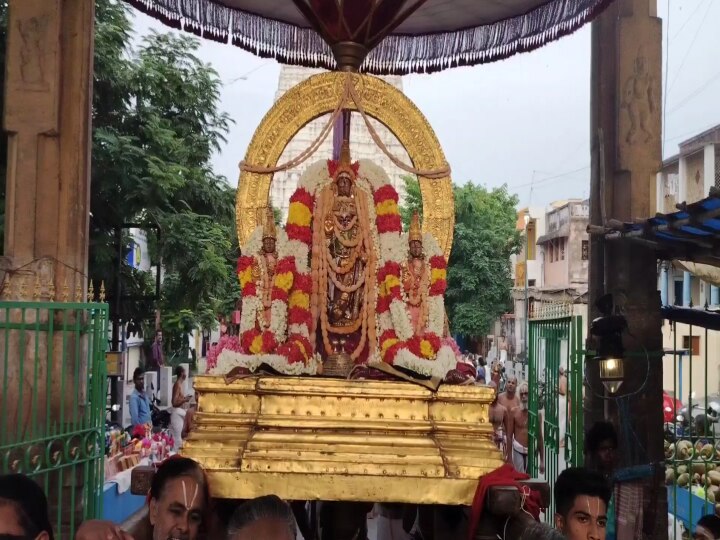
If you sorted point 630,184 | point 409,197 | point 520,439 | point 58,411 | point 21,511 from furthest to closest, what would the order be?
point 409,197, point 520,439, point 630,184, point 58,411, point 21,511

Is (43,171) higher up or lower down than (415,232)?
higher up

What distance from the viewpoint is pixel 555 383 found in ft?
22.6

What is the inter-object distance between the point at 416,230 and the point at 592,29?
4034 millimetres

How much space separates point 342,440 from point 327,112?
244 centimetres

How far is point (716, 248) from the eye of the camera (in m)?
5.34

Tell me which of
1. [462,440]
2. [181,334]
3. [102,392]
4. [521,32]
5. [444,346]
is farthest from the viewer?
[181,334]

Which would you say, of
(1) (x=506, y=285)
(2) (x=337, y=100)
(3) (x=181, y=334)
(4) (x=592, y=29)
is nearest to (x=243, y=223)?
(2) (x=337, y=100)

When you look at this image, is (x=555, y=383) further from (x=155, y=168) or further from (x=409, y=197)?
(x=409, y=197)

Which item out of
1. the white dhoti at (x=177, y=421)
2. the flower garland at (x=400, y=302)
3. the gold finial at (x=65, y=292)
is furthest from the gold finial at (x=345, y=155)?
the white dhoti at (x=177, y=421)

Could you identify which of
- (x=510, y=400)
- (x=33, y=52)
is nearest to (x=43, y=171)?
(x=33, y=52)

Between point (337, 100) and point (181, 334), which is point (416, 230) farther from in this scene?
point (181, 334)

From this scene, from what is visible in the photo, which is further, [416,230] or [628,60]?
[628,60]

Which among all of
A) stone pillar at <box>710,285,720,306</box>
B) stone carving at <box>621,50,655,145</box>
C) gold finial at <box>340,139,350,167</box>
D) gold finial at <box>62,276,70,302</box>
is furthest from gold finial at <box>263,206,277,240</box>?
stone pillar at <box>710,285,720,306</box>

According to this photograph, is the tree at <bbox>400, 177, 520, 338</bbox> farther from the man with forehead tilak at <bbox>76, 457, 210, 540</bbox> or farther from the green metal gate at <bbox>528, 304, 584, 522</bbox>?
the man with forehead tilak at <bbox>76, 457, 210, 540</bbox>
